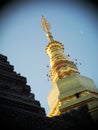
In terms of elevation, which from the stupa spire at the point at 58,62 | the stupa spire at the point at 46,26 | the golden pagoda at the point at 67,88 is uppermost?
the stupa spire at the point at 46,26

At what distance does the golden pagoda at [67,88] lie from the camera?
17984mm

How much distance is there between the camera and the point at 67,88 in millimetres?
19938

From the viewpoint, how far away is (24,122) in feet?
29.9

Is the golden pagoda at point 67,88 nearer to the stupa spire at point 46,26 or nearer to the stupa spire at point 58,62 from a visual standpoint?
the stupa spire at point 58,62

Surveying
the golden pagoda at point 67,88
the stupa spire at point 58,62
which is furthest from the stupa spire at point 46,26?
the golden pagoda at point 67,88

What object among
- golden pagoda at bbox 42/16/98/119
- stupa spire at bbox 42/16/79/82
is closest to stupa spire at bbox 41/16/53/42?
stupa spire at bbox 42/16/79/82

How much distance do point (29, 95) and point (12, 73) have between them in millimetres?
1410

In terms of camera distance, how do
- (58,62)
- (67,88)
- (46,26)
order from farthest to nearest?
(46,26) < (58,62) < (67,88)

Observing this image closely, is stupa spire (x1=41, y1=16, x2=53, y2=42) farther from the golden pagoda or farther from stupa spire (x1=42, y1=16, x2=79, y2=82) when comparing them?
the golden pagoda

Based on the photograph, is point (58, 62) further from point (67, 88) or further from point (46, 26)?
point (46, 26)

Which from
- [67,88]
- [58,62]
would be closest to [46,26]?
[58,62]

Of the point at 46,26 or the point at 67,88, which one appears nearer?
the point at 67,88

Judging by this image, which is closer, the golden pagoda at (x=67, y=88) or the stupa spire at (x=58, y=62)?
the golden pagoda at (x=67, y=88)

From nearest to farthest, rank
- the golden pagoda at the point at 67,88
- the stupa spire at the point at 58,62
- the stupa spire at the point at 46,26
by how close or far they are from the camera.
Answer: the golden pagoda at the point at 67,88
the stupa spire at the point at 58,62
the stupa spire at the point at 46,26
